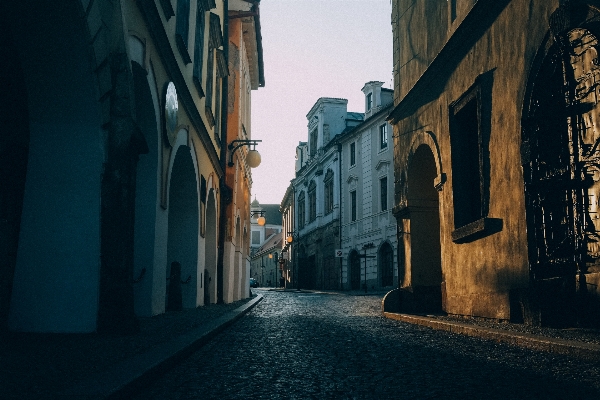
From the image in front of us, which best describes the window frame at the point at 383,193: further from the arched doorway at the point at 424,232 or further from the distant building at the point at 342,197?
the arched doorway at the point at 424,232

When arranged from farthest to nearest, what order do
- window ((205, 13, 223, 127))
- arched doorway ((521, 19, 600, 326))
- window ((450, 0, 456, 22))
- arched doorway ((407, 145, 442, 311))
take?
window ((205, 13, 223, 127))
arched doorway ((407, 145, 442, 311))
window ((450, 0, 456, 22))
arched doorway ((521, 19, 600, 326))

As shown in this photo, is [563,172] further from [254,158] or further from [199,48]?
[254,158]

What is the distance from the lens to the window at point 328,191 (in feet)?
134

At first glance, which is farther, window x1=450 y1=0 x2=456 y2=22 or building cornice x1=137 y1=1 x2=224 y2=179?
window x1=450 y1=0 x2=456 y2=22

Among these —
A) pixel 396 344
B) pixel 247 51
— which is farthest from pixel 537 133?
pixel 247 51

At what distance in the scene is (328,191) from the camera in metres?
41.6

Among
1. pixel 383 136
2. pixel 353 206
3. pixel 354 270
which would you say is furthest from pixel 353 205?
pixel 383 136

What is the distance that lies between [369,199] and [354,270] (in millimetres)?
5100

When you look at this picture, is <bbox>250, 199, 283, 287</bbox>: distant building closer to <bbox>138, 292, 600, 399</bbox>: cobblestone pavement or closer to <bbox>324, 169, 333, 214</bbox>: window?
<bbox>324, 169, 333, 214</bbox>: window

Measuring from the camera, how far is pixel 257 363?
4.91m

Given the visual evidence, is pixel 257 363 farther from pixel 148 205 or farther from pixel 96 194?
pixel 148 205

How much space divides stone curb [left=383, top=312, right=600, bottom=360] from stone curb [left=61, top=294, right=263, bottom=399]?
3.06 meters

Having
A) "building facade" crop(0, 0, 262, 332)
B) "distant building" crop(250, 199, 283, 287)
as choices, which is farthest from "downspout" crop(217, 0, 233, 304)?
"distant building" crop(250, 199, 283, 287)

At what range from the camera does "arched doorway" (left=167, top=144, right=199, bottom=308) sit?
1200cm
